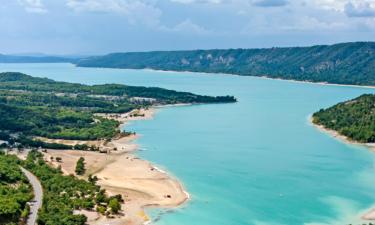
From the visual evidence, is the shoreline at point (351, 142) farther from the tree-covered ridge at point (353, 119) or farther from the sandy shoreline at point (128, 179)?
the sandy shoreline at point (128, 179)

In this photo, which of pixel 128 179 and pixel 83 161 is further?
pixel 83 161

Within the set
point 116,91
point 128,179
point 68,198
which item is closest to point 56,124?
point 128,179

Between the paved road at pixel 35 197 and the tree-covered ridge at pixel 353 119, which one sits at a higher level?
the tree-covered ridge at pixel 353 119

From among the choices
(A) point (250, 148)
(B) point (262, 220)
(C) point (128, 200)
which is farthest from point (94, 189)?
(A) point (250, 148)

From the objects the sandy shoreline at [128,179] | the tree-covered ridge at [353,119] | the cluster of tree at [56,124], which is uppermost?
the tree-covered ridge at [353,119]

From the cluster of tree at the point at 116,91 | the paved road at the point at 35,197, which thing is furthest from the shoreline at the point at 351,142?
the cluster of tree at the point at 116,91

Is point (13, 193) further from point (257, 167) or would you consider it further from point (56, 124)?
point (56, 124)
